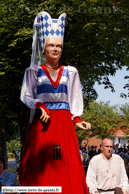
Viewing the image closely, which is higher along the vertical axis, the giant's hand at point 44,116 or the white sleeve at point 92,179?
the giant's hand at point 44,116

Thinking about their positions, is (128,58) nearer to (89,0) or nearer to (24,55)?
(89,0)

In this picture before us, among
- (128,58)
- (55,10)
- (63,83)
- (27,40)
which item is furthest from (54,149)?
(27,40)

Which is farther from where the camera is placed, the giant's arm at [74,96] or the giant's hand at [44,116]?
the giant's arm at [74,96]

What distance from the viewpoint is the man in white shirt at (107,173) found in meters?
5.10

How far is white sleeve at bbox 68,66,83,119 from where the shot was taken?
4.36 metres

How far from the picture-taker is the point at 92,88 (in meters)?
20.8

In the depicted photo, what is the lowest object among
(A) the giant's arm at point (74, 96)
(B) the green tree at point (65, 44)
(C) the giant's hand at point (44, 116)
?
(C) the giant's hand at point (44, 116)

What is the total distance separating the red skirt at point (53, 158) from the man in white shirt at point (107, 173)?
123 cm

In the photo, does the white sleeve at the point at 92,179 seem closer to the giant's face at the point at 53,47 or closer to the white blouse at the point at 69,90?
the white blouse at the point at 69,90

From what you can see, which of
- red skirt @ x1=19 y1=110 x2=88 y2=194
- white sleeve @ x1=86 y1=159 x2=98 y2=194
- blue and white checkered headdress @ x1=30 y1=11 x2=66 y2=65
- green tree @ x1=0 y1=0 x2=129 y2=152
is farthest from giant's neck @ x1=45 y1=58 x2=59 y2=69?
green tree @ x1=0 y1=0 x2=129 y2=152

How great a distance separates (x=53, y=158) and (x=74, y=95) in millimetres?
985

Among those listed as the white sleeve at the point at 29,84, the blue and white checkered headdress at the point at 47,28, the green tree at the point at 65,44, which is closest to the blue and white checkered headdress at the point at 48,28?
the blue and white checkered headdress at the point at 47,28

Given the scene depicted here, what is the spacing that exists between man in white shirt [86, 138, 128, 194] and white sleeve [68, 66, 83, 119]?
116 centimetres

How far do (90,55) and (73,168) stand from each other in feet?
44.5
